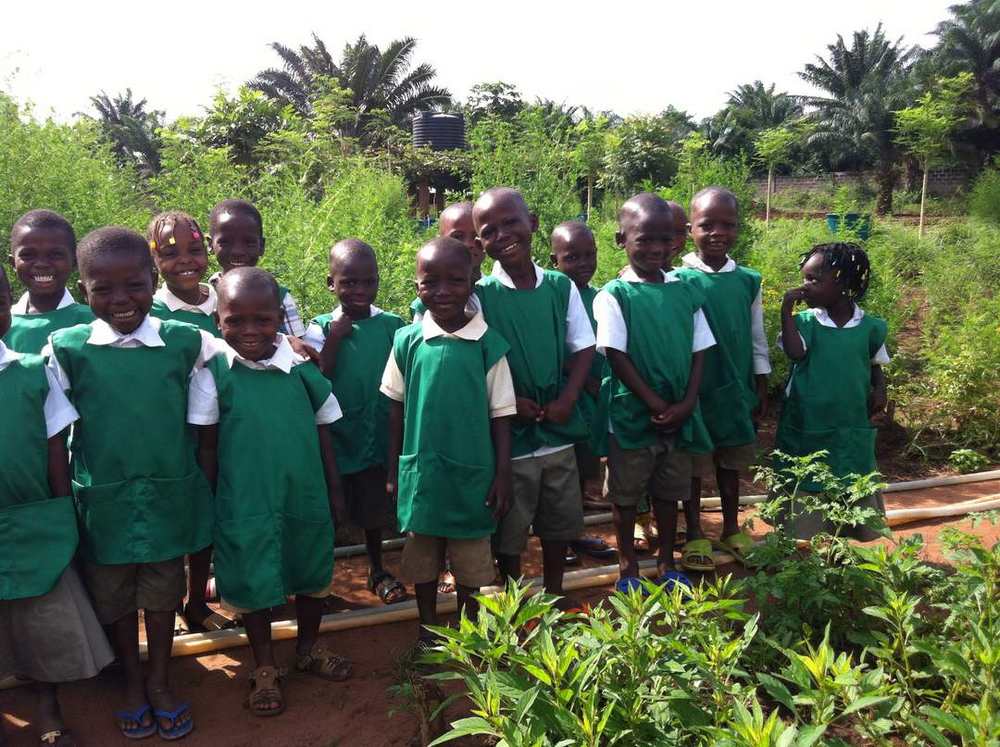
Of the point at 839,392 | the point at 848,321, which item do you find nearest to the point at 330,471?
the point at 839,392

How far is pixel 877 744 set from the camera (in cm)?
201

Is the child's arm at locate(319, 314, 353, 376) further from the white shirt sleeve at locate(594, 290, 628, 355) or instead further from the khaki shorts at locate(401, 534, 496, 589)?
the white shirt sleeve at locate(594, 290, 628, 355)

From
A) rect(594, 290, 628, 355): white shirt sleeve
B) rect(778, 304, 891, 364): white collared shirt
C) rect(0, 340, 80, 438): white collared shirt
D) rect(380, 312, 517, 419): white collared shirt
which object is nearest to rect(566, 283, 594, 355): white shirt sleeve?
rect(594, 290, 628, 355): white shirt sleeve

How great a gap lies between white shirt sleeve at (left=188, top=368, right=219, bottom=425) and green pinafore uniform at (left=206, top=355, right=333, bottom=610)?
21 mm

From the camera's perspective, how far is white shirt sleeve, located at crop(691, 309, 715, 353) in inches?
128

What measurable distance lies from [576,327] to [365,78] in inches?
965

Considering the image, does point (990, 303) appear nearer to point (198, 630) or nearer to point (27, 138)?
point (198, 630)

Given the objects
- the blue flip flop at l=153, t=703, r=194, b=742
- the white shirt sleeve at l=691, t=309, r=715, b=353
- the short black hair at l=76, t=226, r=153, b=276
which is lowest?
the blue flip flop at l=153, t=703, r=194, b=742

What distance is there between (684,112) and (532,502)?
3300 centimetres

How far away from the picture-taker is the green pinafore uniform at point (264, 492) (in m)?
2.55

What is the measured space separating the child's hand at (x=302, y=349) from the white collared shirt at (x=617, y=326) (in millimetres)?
1166

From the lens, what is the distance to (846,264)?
3480 millimetres

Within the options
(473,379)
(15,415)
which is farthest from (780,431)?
(15,415)

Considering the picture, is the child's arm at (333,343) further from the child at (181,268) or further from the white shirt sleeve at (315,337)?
the child at (181,268)
